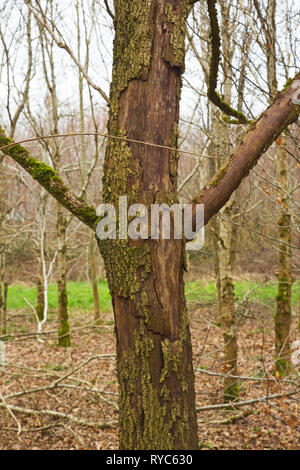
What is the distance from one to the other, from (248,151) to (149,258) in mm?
722

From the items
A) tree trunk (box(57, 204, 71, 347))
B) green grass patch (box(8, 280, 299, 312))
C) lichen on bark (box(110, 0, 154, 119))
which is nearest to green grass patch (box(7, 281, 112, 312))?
green grass patch (box(8, 280, 299, 312))

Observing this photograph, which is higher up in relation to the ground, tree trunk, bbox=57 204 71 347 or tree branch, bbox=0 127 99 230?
tree branch, bbox=0 127 99 230

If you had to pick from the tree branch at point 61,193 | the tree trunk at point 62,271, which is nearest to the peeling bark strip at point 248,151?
the tree branch at point 61,193

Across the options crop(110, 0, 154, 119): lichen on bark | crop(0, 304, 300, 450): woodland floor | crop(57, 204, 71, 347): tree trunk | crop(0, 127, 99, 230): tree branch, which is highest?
crop(110, 0, 154, 119): lichen on bark

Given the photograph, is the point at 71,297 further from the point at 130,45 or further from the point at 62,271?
the point at 130,45

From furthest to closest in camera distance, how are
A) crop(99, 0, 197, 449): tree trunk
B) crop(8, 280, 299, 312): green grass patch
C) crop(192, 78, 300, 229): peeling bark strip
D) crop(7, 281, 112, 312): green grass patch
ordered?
crop(7, 281, 112, 312): green grass patch < crop(8, 280, 299, 312): green grass patch < crop(192, 78, 300, 229): peeling bark strip < crop(99, 0, 197, 449): tree trunk

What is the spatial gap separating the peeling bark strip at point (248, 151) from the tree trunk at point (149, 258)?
217 millimetres

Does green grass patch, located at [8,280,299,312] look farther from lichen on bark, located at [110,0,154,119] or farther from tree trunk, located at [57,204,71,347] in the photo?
lichen on bark, located at [110,0,154,119]

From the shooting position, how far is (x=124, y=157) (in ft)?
6.08

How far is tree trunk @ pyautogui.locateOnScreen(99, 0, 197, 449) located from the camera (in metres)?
1.79

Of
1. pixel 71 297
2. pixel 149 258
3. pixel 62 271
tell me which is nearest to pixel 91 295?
pixel 71 297

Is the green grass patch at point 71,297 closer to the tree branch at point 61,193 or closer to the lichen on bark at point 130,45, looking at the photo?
the tree branch at point 61,193

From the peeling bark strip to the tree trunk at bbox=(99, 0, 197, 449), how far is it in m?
0.22
